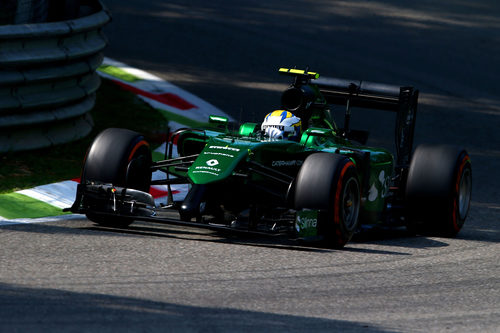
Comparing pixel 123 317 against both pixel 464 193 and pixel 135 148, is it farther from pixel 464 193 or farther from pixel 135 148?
pixel 464 193

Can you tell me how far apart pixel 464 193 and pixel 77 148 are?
411cm

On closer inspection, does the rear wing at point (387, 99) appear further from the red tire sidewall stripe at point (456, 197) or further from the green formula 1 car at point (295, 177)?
the red tire sidewall stripe at point (456, 197)

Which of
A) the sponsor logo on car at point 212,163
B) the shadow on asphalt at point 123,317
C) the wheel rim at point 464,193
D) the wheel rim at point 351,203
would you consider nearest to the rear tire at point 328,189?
the wheel rim at point 351,203

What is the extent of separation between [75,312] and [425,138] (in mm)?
8488

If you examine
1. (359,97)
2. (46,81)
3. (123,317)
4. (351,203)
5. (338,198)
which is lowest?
(123,317)

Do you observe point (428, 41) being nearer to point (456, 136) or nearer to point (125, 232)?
point (456, 136)

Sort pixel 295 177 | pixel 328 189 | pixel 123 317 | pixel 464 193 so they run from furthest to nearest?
pixel 464 193 → pixel 295 177 → pixel 328 189 → pixel 123 317

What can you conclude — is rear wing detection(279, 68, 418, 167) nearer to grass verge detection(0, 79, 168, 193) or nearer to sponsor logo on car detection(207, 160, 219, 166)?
sponsor logo on car detection(207, 160, 219, 166)

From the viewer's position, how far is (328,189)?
7.89 m

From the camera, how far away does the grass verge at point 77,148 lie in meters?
9.67

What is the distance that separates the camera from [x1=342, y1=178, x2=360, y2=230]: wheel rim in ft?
27.1

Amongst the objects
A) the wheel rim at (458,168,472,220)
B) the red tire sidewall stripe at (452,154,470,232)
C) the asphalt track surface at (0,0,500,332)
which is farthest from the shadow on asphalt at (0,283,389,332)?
the wheel rim at (458,168,472,220)

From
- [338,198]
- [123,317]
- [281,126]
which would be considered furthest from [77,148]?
[123,317]

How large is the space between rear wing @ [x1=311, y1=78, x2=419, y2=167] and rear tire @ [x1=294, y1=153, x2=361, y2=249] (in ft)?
5.33
